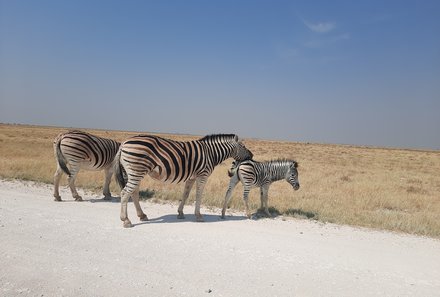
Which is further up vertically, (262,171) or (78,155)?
(78,155)

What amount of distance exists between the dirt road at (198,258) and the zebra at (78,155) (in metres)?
1.83

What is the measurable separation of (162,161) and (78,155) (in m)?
3.89

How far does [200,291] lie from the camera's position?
15.1 feet

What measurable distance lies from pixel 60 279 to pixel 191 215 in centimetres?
490

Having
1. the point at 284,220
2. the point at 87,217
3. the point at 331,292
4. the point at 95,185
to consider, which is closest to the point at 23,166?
the point at 95,185

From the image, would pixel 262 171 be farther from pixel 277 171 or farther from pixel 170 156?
pixel 170 156

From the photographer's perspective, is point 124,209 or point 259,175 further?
point 259,175

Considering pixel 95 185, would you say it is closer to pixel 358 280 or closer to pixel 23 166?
pixel 23 166

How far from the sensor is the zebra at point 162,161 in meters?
7.89

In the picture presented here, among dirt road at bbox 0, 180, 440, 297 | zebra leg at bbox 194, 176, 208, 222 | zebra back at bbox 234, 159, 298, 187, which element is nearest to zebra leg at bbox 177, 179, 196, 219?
dirt road at bbox 0, 180, 440, 297

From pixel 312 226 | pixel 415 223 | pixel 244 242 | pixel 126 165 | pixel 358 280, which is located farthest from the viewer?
pixel 415 223

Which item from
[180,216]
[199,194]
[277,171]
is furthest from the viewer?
[277,171]

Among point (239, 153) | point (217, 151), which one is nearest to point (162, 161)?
point (217, 151)

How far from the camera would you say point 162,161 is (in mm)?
8156
